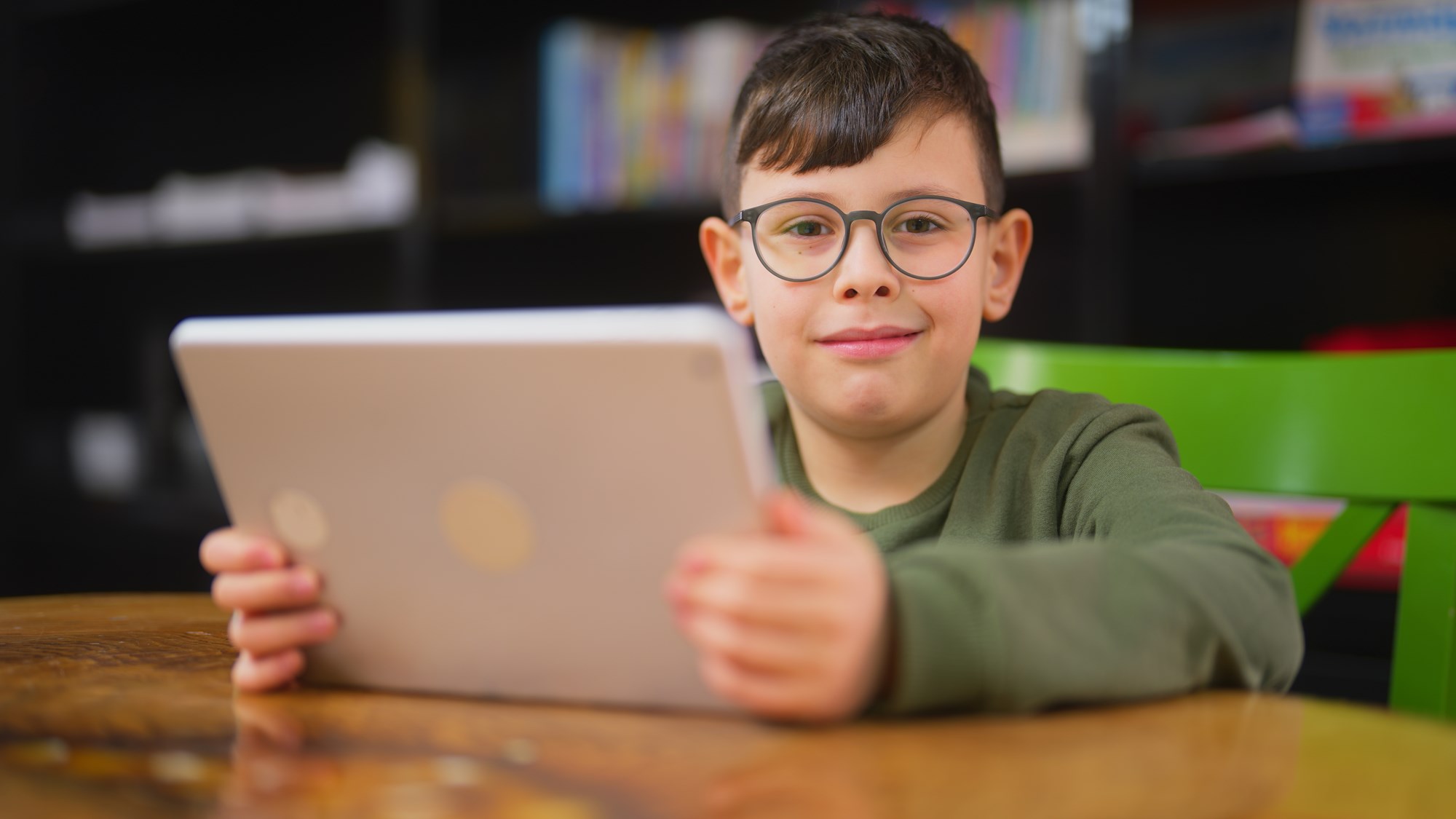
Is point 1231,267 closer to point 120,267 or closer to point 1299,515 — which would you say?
point 1299,515

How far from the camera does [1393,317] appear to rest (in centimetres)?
184

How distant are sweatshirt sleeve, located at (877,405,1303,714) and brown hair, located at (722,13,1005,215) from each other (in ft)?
1.55

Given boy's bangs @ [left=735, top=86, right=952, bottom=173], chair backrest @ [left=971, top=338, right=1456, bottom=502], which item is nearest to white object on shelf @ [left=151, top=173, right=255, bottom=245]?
boy's bangs @ [left=735, top=86, right=952, bottom=173]

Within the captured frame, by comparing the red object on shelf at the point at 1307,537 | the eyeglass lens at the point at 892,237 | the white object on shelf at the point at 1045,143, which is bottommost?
the red object on shelf at the point at 1307,537

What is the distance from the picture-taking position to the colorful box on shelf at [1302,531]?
5.32ft

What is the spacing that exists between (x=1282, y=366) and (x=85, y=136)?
2.92 meters

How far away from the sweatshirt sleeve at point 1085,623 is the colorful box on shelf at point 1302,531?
110cm

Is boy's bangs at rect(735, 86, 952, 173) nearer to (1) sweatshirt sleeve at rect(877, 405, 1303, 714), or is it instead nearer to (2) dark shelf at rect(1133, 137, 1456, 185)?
(1) sweatshirt sleeve at rect(877, 405, 1303, 714)

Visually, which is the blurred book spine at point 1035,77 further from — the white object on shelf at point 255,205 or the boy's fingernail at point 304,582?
the boy's fingernail at point 304,582

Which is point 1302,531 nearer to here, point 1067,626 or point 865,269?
point 865,269

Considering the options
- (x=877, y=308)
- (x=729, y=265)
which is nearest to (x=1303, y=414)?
(x=877, y=308)

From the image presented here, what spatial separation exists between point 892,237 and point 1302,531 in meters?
0.97

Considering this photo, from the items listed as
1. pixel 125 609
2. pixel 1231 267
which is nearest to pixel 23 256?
pixel 125 609

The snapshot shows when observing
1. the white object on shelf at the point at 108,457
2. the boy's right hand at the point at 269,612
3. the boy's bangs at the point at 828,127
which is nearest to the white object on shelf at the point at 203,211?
the white object on shelf at the point at 108,457
